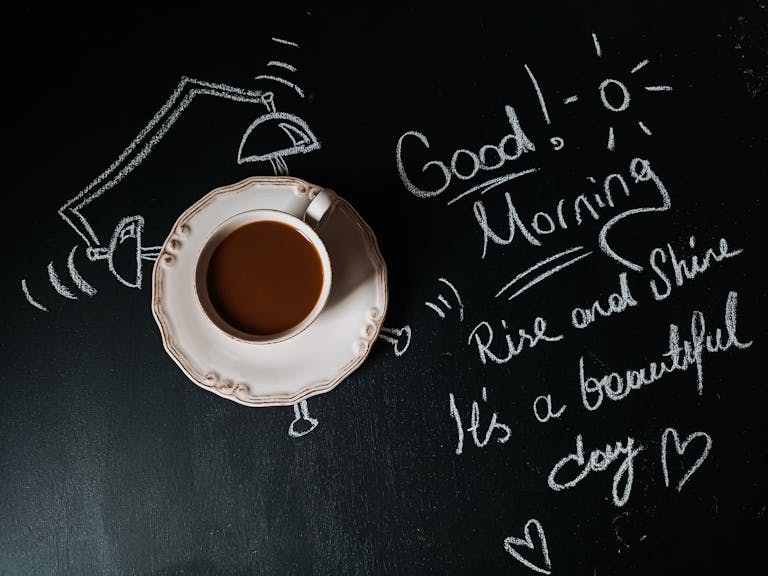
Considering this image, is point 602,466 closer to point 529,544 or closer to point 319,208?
point 529,544

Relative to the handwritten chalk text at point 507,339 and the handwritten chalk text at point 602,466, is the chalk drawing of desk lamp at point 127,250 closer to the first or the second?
the handwritten chalk text at point 507,339

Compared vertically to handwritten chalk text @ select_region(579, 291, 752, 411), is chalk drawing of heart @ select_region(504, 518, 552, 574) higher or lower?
lower

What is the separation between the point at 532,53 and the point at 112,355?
2.35 feet

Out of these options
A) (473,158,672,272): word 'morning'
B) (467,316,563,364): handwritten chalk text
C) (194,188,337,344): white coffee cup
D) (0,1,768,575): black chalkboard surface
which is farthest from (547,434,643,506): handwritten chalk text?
(194,188,337,344): white coffee cup

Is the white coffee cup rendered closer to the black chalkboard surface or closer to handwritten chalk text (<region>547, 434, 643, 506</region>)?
the black chalkboard surface

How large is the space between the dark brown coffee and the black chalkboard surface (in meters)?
0.14

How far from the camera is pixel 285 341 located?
2.87ft

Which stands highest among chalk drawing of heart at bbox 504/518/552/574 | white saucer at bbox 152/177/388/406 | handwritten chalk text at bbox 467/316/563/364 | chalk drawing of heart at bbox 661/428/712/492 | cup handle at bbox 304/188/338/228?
cup handle at bbox 304/188/338/228

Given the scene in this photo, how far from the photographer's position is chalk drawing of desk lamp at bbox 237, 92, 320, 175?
96 centimetres

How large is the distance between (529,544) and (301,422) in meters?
0.34

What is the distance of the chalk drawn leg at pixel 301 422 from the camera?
93 centimetres

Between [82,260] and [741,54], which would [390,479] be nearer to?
[82,260]

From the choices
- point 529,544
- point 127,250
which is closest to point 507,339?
point 529,544

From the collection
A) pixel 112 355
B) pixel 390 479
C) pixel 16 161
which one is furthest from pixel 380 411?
pixel 16 161
